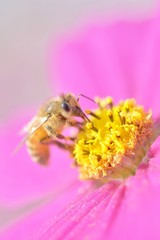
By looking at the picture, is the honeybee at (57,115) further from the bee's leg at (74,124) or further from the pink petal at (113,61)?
the pink petal at (113,61)

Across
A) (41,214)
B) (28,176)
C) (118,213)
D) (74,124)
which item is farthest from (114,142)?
(28,176)

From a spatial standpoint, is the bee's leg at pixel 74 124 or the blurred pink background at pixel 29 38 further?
the blurred pink background at pixel 29 38

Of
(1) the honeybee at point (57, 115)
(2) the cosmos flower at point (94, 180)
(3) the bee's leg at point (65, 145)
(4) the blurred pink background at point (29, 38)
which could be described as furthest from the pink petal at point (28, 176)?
(4) the blurred pink background at point (29, 38)

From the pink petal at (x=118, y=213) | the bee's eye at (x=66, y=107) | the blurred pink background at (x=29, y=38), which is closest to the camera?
the pink petal at (x=118, y=213)

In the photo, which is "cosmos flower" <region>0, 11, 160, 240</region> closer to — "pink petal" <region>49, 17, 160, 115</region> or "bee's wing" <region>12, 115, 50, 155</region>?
"pink petal" <region>49, 17, 160, 115</region>

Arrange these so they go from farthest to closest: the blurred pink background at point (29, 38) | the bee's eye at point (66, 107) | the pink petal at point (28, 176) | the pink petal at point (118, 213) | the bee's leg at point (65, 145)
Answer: the blurred pink background at point (29, 38)
the pink petal at point (28, 176)
the bee's leg at point (65, 145)
the bee's eye at point (66, 107)
the pink petal at point (118, 213)

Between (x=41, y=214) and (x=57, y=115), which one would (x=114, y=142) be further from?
(x=41, y=214)

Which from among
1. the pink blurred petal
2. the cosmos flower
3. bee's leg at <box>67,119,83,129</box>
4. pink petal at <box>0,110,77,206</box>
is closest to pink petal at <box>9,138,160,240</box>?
the cosmos flower
